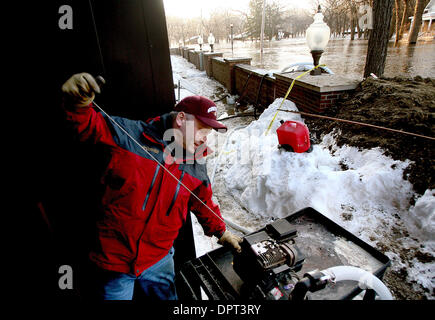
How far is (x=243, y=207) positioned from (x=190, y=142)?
8.72ft

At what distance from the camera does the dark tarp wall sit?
147 centimetres

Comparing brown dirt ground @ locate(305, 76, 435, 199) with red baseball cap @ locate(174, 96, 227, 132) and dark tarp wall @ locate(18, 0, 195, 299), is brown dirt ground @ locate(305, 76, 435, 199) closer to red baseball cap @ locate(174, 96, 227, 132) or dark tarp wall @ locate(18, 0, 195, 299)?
red baseball cap @ locate(174, 96, 227, 132)

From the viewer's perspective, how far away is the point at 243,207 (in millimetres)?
4031

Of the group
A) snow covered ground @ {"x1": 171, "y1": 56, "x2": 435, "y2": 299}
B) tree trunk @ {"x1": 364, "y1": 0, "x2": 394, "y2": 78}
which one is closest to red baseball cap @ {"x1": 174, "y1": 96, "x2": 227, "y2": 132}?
snow covered ground @ {"x1": 171, "y1": 56, "x2": 435, "y2": 299}

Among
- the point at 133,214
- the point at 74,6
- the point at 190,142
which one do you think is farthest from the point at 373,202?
the point at 74,6

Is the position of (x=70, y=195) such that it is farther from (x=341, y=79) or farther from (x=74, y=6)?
(x=341, y=79)

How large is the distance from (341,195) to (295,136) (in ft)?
3.76

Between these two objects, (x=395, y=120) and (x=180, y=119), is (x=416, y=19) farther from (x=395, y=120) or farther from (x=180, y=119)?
(x=180, y=119)

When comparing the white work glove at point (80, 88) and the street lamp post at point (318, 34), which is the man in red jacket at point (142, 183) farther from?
the street lamp post at point (318, 34)

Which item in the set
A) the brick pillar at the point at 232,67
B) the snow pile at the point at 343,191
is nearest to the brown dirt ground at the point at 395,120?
the snow pile at the point at 343,191

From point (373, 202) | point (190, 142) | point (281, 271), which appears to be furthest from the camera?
point (373, 202)

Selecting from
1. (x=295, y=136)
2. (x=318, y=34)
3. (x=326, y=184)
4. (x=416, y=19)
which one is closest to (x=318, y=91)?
(x=318, y=34)

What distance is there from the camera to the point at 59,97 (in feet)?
5.13

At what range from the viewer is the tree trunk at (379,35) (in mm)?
5508
